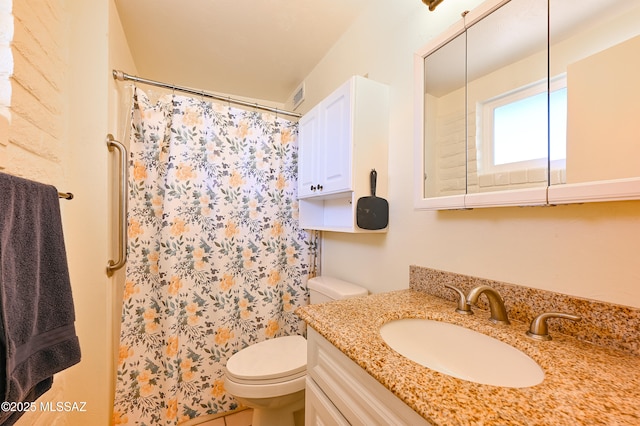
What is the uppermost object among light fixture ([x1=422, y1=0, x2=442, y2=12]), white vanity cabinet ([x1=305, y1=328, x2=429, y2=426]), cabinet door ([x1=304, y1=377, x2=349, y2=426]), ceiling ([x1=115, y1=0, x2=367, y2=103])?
ceiling ([x1=115, y1=0, x2=367, y2=103])

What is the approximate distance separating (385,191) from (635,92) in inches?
32.3

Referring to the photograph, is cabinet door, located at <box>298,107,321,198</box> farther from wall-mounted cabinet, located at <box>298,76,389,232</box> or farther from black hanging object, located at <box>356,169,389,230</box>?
black hanging object, located at <box>356,169,389,230</box>

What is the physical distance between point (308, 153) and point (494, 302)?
1254 millimetres

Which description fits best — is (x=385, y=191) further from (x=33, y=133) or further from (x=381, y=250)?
(x=33, y=133)

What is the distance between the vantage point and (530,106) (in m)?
0.73

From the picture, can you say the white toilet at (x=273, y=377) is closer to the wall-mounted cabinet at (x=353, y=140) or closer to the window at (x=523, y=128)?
the wall-mounted cabinet at (x=353, y=140)

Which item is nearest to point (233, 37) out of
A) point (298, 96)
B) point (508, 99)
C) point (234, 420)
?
point (298, 96)

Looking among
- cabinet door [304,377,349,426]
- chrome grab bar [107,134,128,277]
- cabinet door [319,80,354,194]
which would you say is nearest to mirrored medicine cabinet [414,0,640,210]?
cabinet door [319,80,354,194]

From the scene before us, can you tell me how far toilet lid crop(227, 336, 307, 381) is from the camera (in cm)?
118

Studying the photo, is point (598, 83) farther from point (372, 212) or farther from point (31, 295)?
point (31, 295)

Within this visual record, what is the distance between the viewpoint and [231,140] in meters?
1.65

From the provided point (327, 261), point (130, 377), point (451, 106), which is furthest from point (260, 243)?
point (451, 106)

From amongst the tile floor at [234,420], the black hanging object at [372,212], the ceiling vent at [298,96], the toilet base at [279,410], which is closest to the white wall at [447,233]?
the black hanging object at [372,212]

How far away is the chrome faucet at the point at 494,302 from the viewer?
0.74 metres
